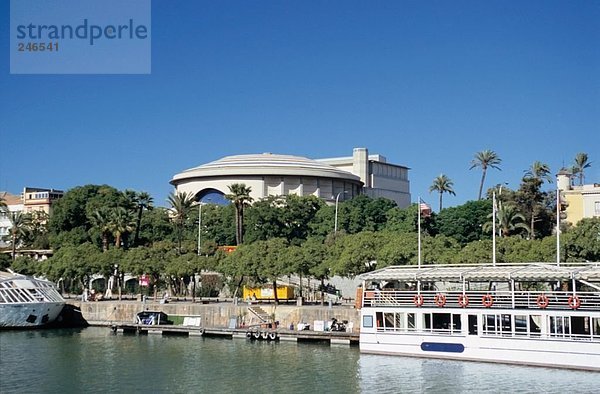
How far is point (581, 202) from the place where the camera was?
3349 inches

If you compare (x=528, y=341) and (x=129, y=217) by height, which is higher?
(x=129, y=217)

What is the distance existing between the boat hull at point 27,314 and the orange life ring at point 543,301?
4066 centimetres

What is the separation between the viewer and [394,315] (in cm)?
4556

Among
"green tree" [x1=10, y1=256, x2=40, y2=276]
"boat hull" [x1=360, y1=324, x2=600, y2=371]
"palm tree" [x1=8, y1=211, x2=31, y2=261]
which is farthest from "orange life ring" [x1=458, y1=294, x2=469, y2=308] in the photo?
"palm tree" [x1=8, y1=211, x2=31, y2=261]

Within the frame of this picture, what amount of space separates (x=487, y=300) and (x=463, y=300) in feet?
4.40

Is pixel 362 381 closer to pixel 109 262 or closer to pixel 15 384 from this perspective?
pixel 15 384

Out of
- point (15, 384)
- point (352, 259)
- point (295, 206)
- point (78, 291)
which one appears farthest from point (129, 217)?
point (15, 384)

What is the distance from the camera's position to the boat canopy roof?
39906 mm

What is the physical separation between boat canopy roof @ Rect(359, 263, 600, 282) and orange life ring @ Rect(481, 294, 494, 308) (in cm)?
109

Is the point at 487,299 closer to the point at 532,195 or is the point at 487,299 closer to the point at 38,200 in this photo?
the point at 532,195

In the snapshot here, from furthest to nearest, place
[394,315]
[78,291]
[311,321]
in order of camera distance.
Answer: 1. [78,291]
2. [311,321]
3. [394,315]

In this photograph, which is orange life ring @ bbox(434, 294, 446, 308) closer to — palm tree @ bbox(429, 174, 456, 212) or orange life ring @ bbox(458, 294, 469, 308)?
orange life ring @ bbox(458, 294, 469, 308)

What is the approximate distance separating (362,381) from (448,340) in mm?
7609

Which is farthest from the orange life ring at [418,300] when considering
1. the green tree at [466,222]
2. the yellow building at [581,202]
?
the green tree at [466,222]
